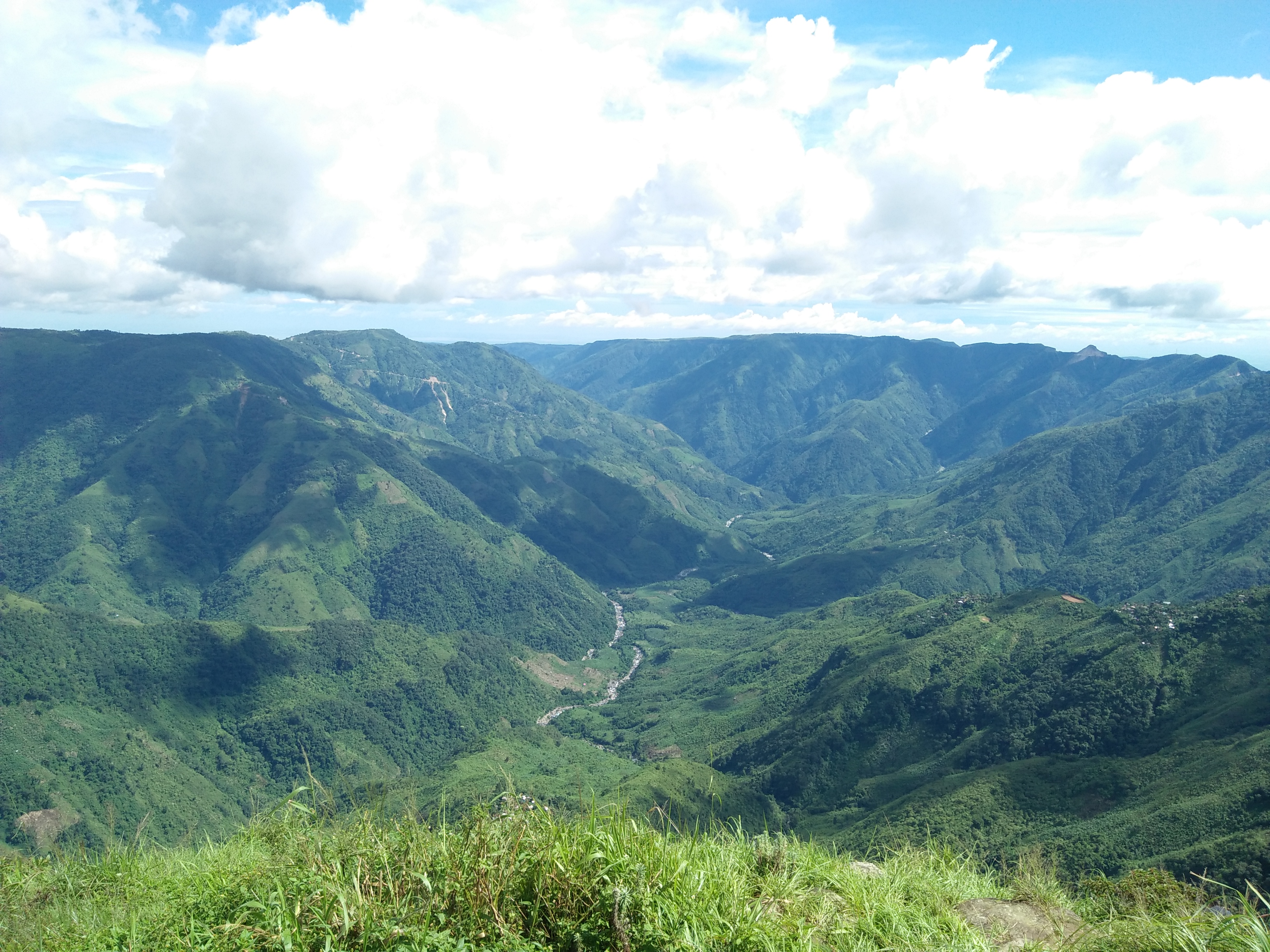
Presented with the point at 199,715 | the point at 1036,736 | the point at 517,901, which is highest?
the point at 517,901

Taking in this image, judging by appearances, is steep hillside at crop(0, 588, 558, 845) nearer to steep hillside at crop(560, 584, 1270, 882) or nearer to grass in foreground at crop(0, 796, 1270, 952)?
steep hillside at crop(560, 584, 1270, 882)

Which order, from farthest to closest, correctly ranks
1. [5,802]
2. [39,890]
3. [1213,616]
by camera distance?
[5,802]
[1213,616]
[39,890]

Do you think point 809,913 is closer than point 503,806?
Yes

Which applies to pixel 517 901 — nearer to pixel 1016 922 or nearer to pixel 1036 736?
pixel 1016 922

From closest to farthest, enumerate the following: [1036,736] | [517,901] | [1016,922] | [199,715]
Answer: [517,901], [1016,922], [1036,736], [199,715]

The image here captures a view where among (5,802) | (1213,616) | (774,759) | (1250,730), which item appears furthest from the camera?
(774,759)

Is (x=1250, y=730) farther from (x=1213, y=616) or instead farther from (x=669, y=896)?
(x=669, y=896)

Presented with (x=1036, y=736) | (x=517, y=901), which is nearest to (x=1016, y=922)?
(x=517, y=901)

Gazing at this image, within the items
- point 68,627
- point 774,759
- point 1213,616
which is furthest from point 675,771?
point 68,627
